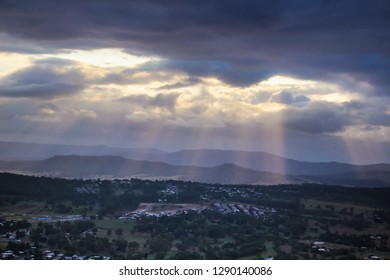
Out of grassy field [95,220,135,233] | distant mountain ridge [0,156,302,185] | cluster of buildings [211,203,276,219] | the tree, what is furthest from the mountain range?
the tree

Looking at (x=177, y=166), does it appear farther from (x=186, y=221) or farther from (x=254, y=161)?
(x=186, y=221)

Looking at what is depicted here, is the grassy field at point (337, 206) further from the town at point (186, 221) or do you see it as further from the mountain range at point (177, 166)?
the mountain range at point (177, 166)

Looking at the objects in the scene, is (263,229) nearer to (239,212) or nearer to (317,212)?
(239,212)

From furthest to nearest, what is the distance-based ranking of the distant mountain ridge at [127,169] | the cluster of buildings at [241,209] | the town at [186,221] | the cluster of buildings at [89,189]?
1. the distant mountain ridge at [127,169]
2. the cluster of buildings at [89,189]
3. the cluster of buildings at [241,209]
4. the town at [186,221]

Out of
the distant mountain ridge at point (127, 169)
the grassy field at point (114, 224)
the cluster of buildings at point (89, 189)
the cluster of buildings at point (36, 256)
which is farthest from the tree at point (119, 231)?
the distant mountain ridge at point (127, 169)

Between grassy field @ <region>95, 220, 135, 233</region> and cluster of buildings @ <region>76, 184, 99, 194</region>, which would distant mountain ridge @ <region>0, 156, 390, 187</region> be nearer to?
cluster of buildings @ <region>76, 184, 99, 194</region>

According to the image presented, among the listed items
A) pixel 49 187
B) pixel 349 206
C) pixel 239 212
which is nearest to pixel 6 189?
pixel 49 187

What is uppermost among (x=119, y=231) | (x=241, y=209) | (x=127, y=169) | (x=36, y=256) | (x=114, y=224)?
(x=127, y=169)

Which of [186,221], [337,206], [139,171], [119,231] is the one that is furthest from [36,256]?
[139,171]
